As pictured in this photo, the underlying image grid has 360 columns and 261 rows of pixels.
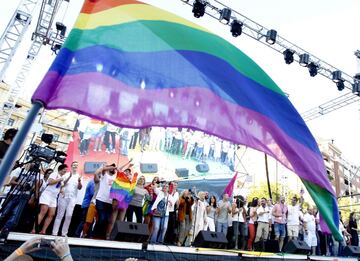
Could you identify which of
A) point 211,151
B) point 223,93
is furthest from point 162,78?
point 211,151

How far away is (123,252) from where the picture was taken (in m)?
5.87

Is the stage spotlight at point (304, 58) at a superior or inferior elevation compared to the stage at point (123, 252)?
superior

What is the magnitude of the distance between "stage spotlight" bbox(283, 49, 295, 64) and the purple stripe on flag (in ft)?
37.7

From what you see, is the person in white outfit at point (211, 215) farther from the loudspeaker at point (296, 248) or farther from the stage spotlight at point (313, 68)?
the stage spotlight at point (313, 68)

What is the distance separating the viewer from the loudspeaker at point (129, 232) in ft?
20.6

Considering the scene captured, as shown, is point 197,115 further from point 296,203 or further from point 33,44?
point 33,44

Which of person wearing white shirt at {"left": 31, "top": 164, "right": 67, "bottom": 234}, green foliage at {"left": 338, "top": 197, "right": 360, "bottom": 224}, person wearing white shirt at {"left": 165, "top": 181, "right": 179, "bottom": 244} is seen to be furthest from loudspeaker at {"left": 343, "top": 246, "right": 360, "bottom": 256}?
person wearing white shirt at {"left": 31, "top": 164, "right": 67, "bottom": 234}

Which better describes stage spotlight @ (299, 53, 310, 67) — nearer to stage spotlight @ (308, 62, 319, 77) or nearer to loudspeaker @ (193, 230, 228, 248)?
stage spotlight @ (308, 62, 319, 77)

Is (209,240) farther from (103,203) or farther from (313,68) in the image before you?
(313,68)

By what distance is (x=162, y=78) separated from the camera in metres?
2.85

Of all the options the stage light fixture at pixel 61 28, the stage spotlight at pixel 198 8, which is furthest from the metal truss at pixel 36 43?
the stage spotlight at pixel 198 8

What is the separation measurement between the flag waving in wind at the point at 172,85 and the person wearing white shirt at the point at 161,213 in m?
5.21

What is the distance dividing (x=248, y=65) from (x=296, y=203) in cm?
799

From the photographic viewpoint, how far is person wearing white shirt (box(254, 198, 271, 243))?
9.85m
